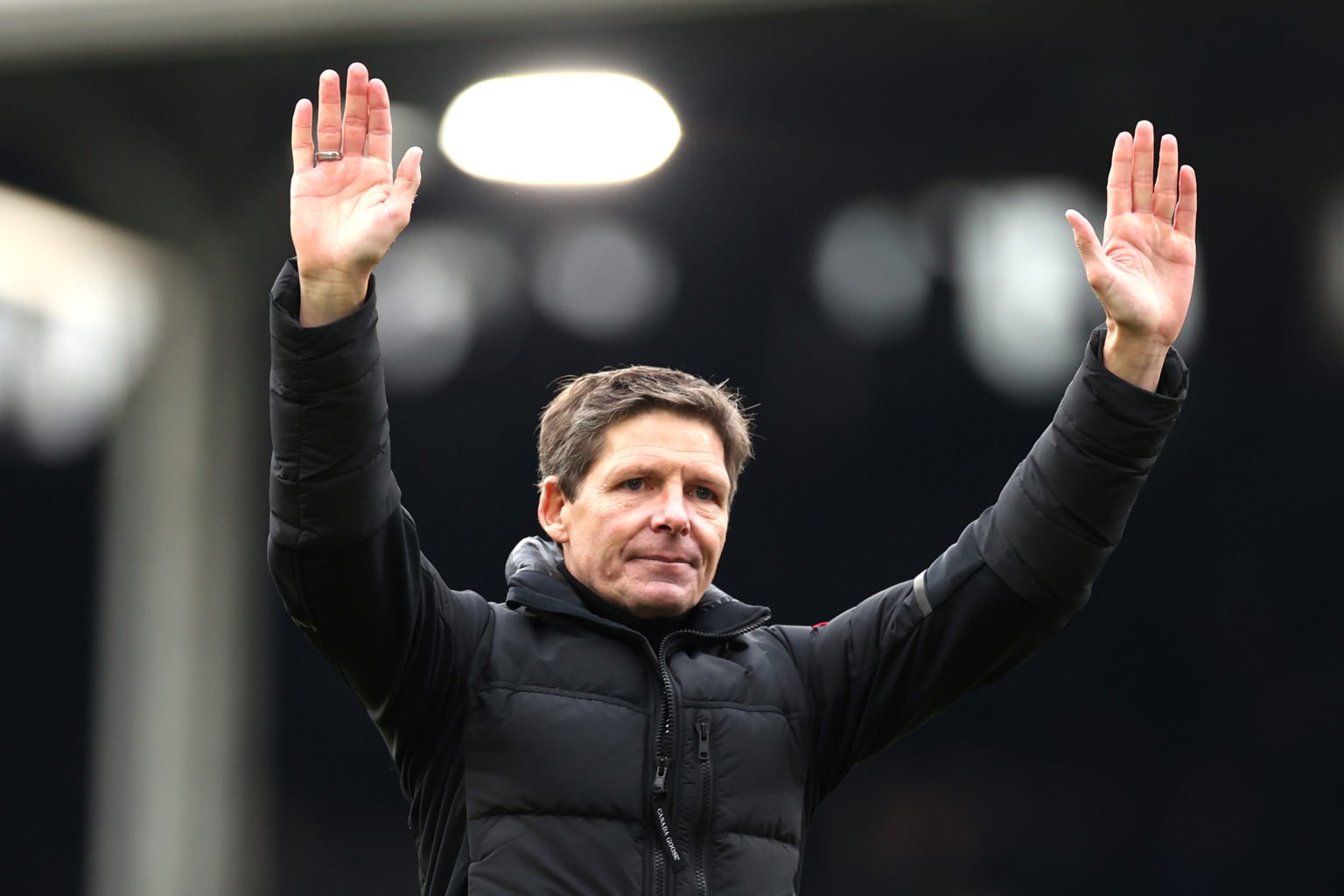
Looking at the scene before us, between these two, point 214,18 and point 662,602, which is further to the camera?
point 214,18

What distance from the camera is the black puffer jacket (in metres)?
1.86

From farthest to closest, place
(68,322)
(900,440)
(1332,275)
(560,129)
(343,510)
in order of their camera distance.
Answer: (68,322)
(560,129)
(900,440)
(1332,275)
(343,510)

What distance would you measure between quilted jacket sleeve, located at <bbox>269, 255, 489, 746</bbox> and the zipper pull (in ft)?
0.96

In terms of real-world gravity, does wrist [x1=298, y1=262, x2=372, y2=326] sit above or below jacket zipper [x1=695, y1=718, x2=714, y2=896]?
above

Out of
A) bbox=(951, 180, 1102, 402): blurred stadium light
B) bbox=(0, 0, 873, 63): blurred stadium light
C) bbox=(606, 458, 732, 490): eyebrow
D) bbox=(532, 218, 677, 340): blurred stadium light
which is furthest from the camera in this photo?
bbox=(0, 0, 873, 63): blurred stadium light

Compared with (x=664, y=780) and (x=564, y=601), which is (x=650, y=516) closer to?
(x=564, y=601)

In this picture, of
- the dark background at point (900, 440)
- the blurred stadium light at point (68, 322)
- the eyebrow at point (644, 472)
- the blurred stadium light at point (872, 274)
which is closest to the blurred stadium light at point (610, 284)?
the dark background at point (900, 440)

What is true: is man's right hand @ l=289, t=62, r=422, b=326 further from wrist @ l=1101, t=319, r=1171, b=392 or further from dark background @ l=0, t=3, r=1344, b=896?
dark background @ l=0, t=3, r=1344, b=896

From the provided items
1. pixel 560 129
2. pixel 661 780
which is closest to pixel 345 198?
pixel 661 780

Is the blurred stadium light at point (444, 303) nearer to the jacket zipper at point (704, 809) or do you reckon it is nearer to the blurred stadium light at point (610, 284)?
the blurred stadium light at point (610, 284)

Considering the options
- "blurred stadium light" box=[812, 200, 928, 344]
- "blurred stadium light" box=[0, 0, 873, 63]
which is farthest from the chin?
"blurred stadium light" box=[0, 0, 873, 63]

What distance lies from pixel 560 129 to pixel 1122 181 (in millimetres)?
2033

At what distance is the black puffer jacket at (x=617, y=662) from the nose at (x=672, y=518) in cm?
11

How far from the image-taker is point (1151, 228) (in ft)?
7.15
